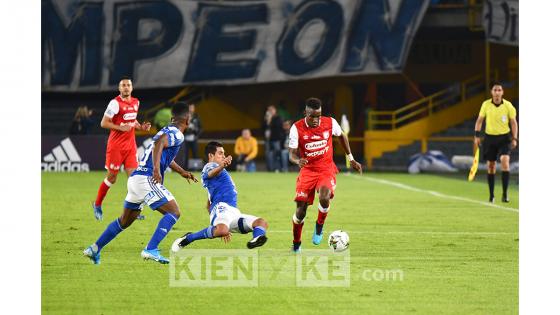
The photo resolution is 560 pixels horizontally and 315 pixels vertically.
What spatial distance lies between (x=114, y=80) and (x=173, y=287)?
3276 centimetres

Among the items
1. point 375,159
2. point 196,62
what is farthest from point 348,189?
point 196,62

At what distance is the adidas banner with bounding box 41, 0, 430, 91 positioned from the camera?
44.0 metres

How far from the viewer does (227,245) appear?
1667 centimetres

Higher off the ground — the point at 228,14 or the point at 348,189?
the point at 228,14

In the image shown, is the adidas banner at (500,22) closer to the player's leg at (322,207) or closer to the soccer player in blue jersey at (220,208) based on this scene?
the player's leg at (322,207)

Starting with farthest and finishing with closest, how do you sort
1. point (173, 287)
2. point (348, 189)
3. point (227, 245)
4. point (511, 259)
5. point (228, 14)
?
point (228, 14) < point (348, 189) < point (227, 245) < point (511, 259) < point (173, 287)

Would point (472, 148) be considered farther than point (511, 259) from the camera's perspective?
Yes

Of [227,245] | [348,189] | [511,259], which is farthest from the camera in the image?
[348,189]

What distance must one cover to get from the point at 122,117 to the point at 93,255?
6200 millimetres

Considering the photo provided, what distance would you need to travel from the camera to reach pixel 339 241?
15477 mm

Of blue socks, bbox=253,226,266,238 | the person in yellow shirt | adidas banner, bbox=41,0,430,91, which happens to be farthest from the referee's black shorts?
adidas banner, bbox=41,0,430,91

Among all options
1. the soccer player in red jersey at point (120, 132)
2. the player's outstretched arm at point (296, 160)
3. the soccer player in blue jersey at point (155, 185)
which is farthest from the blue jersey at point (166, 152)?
the soccer player in red jersey at point (120, 132)

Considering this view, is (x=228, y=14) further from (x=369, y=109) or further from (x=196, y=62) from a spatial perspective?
(x=369, y=109)

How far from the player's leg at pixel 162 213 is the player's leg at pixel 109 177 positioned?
6.15 meters
